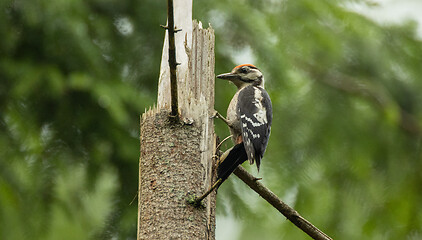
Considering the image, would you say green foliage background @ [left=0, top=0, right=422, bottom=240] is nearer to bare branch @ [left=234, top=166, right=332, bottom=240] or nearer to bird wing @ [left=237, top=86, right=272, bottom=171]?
bird wing @ [left=237, top=86, right=272, bottom=171]

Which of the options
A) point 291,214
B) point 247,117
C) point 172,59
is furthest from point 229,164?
point 247,117

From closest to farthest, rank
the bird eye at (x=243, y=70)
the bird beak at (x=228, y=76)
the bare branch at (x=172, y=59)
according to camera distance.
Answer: the bare branch at (x=172, y=59)
the bird beak at (x=228, y=76)
the bird eye at (x=243, y=70)

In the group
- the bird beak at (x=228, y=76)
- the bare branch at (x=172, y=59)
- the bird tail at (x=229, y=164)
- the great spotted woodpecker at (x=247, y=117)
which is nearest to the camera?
the bare branch at (x=172, y=59)

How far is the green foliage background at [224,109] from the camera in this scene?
3736 mm

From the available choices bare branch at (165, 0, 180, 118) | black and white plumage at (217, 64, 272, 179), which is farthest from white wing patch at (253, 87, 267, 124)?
bare branch at (165, 0, 180, 118)

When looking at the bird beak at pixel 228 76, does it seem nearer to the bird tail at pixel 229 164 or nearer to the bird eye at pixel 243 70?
the bird eye at pixel 243 70

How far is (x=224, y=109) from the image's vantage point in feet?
14.3

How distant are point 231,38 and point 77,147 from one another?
→ 1416 millimetres

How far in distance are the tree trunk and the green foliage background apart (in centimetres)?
70

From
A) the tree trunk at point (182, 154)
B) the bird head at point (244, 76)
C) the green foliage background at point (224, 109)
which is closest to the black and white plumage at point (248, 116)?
the bird head at point (244, 76)

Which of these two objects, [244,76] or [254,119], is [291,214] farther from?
[244,76]

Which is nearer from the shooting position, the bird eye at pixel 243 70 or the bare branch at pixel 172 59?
the bare branch at pixel 172 59

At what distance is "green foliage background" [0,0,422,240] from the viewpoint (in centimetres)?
374

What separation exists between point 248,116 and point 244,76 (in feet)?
1.68
